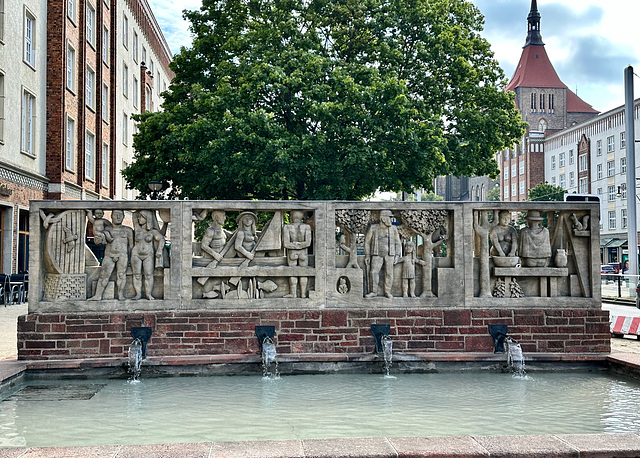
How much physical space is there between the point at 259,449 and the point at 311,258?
17.4 feet

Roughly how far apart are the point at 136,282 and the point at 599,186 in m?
63.4

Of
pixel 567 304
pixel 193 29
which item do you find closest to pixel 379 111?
pixel 193 29

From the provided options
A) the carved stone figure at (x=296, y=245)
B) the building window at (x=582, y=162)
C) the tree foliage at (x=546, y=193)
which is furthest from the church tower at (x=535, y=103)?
the carved stone figure at (x=296, y=245)

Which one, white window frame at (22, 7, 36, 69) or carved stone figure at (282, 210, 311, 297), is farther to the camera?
white window frame at (22, 7, 36, 69)

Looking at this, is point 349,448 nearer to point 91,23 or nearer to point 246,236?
point 246,236

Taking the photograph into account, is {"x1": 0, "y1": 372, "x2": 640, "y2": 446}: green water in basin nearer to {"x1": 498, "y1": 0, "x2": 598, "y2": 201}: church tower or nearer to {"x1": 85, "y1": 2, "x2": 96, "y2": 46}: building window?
{"x1": 85, "y1": 2, "x2": 96, "y2": 46}: building window

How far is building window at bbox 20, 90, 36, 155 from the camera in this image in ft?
81.0

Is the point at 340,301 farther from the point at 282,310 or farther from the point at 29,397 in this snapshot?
the point at 29,397

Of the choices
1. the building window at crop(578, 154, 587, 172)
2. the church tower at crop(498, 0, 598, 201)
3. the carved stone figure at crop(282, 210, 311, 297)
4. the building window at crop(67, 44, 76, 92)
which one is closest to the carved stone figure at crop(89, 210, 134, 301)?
the carved stone figure at crop(282, 210, 311, 297)

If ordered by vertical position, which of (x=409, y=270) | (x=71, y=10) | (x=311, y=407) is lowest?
(x=311, y=407)

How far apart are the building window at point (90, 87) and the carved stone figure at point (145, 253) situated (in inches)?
991

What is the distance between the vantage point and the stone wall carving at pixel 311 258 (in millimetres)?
9703

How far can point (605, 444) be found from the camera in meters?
5.13

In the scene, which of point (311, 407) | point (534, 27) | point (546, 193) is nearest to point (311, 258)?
point (311, 407)
